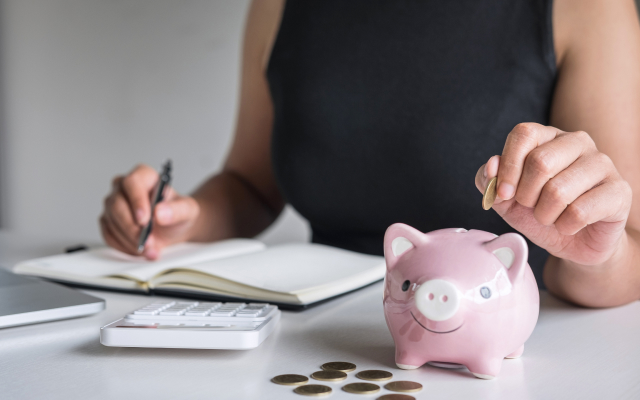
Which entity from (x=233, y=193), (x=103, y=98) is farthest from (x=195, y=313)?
(x=103, y=98)

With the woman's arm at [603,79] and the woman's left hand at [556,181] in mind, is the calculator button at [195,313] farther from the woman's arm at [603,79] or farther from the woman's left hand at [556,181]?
the woman's arm at [603,79]

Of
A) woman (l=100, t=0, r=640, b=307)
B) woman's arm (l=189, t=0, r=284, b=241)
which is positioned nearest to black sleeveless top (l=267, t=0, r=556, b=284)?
woman (l=100, t=0, r=640, b=307)

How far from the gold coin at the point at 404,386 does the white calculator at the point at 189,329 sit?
4.4 inches

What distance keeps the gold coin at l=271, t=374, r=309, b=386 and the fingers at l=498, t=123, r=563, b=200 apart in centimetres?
19

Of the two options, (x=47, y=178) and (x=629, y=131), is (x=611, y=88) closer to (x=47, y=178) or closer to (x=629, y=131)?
(x=629, y=131)

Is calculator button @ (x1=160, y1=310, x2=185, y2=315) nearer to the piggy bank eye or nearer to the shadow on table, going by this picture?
the shadow on table

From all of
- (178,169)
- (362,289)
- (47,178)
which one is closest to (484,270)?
(362,289)

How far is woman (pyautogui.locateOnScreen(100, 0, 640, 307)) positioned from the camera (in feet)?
2.29

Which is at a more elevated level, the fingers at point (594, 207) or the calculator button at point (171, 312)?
the fingers at point (594, 207)

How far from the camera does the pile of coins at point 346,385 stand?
1.12ft

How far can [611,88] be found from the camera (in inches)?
27.6

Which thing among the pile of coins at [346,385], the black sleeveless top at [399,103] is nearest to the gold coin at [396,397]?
the pile of coins at [346,385]

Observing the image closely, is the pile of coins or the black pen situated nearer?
the pile of coins

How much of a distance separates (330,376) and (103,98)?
104 inches
